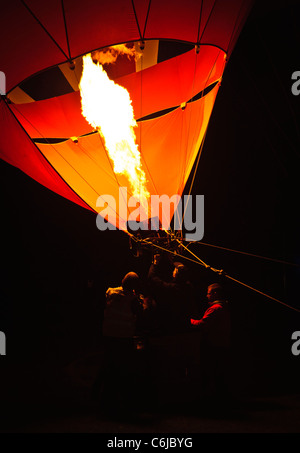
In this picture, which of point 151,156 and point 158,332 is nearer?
point 158,332

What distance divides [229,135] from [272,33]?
4.24 feet

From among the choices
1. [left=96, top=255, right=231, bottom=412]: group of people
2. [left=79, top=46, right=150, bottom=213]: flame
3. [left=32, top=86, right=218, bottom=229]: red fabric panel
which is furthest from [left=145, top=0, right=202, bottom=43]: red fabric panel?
[left=96, top=255, right=231, bottom=412]: group of people

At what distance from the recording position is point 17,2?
9.37 ft

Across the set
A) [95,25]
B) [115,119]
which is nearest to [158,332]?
[115,119]

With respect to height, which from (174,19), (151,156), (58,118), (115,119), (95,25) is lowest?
(151,156)

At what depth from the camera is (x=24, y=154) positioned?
4016 millimetres

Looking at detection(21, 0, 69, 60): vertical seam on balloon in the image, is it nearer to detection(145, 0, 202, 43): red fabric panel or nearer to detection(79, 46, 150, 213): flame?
detection(79, 46, 150, 213): flame

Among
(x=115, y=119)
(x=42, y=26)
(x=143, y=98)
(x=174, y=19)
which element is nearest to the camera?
(x=42, y=26)

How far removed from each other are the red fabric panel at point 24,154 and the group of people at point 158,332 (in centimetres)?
140

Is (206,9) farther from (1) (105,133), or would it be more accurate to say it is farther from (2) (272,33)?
(2) (272,33)

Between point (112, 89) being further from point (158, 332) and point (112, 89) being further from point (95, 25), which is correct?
point (158, 332)

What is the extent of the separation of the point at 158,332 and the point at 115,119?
1.95 m

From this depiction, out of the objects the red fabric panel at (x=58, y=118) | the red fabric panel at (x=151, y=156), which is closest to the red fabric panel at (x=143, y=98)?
the red fabric panel at (x=58, y=118)
